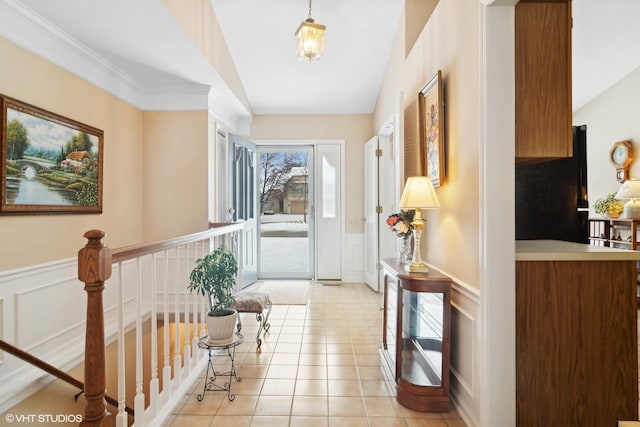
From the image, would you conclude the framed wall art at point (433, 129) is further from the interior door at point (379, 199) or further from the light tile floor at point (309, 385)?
the interior door at point (379, 199)

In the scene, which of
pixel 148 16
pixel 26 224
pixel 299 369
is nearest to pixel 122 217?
pixel 26 224

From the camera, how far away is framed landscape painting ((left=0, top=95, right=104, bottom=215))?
2.40m

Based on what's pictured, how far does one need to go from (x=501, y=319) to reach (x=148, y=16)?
9.98ft

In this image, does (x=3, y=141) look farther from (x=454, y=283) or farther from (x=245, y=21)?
(x=454, y=283)

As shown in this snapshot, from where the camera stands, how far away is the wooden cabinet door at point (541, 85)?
1835 mm

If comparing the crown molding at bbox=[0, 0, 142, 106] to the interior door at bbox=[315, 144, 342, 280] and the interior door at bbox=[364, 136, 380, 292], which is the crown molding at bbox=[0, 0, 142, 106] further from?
the interior door at bbox=[364, 136, 380, 292]

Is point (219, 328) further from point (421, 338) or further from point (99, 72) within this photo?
point (99, 72)

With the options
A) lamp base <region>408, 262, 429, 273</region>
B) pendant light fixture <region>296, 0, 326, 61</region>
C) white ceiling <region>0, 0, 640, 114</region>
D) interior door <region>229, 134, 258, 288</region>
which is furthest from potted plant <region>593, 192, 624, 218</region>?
interior door <region>229, 134, 258, 288</region>

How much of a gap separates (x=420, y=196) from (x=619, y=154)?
4.54 metres

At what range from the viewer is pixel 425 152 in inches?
110

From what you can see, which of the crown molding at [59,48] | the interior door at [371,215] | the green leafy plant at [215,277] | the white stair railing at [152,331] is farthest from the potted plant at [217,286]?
the interior door at [371,215]

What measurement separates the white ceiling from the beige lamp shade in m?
2.16

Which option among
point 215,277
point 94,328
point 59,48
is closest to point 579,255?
point 215,277

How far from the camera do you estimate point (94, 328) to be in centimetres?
147
